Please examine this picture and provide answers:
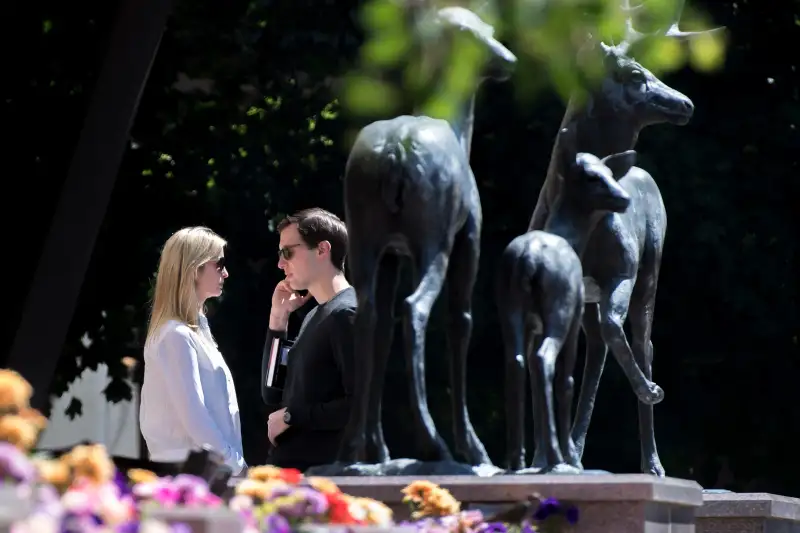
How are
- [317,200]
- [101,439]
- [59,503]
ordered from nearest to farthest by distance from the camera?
[59,503] < [317,200] < [101,439]

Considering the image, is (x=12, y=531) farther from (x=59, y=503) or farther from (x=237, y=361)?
(x=237, y=361)

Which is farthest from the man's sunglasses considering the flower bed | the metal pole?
the metal pole

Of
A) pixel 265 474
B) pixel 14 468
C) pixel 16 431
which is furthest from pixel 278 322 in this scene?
pixel 14 468

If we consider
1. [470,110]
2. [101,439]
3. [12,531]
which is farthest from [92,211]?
[12,531]

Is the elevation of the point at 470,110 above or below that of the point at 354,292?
above

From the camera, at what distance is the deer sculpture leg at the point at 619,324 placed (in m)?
8.27

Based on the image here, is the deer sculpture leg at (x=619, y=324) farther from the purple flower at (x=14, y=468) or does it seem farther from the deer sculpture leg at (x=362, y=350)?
the purple flower at (x=14, y=468)

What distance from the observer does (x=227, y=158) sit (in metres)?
14.8

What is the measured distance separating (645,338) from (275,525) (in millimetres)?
4902

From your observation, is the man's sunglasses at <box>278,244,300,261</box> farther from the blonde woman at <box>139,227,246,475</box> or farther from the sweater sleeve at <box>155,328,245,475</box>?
the sweater sleeve at <box>155,328,245,475</box>

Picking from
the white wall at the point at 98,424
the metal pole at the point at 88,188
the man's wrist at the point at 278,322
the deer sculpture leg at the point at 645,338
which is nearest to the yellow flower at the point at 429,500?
the man's wrist at the point at 278,322

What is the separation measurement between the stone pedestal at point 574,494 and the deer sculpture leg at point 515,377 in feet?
2.11

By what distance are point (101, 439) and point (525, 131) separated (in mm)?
6707

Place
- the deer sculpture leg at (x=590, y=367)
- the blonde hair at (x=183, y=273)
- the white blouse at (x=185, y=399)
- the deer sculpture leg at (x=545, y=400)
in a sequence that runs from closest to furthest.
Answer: the white blouse at (x=185, y=399)
the blonde hair at (x=183, y=273)
the deer sculpture leg at (x=545, y=400)
the deer sculpture leg at (x=590, y=367)
